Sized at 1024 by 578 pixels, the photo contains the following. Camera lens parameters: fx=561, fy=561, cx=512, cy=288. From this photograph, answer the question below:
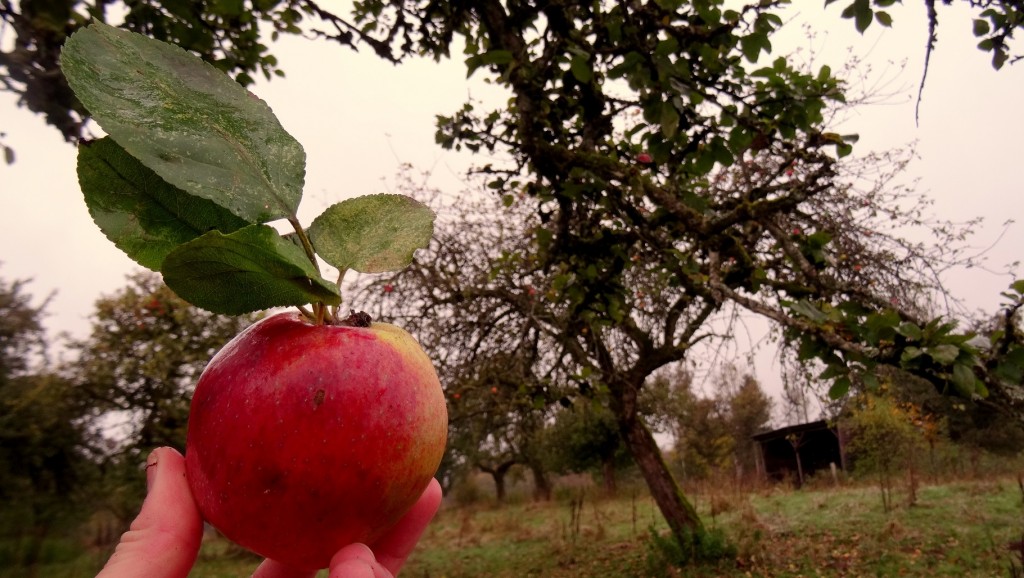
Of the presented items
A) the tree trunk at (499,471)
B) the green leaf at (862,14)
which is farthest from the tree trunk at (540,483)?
the green leaf at (862,14)

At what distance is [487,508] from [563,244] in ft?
67.3

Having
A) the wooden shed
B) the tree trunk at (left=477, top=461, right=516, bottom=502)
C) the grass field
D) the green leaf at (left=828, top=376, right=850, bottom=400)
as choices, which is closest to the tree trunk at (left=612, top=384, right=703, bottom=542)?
the grass field

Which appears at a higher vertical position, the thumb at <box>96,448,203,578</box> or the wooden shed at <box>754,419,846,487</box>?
the thumb at <box>96,448,203,578</box>

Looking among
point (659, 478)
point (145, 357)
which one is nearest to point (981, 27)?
point (659, 478)

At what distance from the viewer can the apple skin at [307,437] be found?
0.54m

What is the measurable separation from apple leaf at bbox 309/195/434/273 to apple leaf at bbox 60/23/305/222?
0.06 meters

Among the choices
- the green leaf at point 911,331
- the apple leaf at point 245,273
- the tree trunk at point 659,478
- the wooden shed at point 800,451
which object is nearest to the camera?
the apple leaf at point 245,273

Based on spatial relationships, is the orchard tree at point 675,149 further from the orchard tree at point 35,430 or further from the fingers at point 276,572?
the orchard tree at point 35,430

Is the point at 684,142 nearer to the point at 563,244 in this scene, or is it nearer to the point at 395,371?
the point at 563,244

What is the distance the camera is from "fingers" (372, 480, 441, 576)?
764mm

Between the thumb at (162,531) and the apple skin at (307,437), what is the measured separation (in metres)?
0.02

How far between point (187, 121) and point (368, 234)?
21 cm

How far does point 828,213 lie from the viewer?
611cm

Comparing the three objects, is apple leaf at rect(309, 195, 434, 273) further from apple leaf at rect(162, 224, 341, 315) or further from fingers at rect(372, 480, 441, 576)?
fingers at rect(372, 480, 441, 576)
